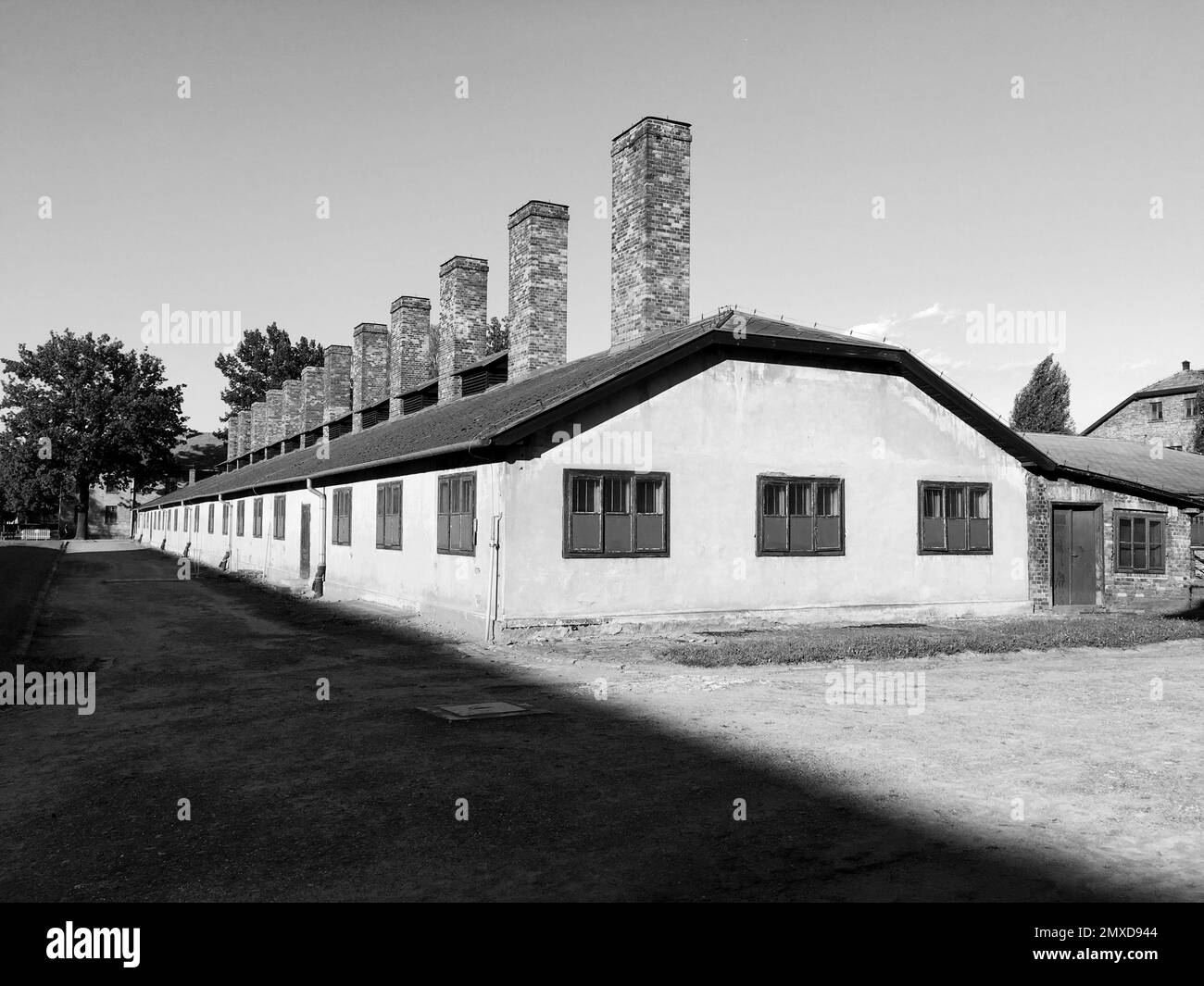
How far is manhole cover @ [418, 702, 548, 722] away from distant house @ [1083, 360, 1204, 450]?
53.1m

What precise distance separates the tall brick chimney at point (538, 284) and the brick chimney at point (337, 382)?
17291 millimetres

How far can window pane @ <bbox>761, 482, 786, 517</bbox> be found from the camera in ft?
53.2

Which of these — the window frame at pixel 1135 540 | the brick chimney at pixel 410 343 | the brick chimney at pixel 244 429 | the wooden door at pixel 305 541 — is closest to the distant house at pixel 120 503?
the brick chimney at pixel 244 429

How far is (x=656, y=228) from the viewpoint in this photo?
18172mm

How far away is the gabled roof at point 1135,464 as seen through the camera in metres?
21.6

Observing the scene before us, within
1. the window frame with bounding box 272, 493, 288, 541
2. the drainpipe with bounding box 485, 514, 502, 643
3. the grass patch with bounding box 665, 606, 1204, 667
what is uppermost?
the window frame with bounding box 272, 493, 288, 541

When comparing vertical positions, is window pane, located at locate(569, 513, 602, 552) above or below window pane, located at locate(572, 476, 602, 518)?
below

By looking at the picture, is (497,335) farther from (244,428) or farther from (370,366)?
(370,366)

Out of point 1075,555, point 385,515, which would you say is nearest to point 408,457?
point 385,515

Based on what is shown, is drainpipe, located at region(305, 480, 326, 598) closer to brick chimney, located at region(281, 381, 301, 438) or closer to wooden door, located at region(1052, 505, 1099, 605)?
wooden door, located at region(1052, 505, 1099, 605)

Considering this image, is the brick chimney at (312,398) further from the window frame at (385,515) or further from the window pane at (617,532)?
the window pane at (617,532)

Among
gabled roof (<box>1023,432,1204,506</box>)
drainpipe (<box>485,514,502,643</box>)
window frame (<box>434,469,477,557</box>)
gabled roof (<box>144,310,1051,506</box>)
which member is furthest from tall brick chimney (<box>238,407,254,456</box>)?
drainpipe (<box>485,514,502,643</box>)
